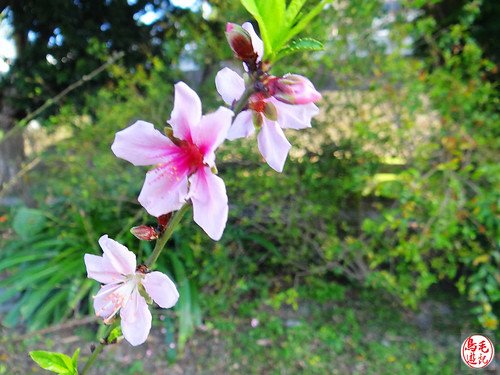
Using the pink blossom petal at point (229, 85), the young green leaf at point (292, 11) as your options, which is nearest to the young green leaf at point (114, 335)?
the pink blossom petal at point (229, 85)

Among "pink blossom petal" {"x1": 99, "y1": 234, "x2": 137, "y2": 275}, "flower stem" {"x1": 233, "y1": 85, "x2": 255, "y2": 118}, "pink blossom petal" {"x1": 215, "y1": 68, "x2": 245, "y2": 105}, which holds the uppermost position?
"flower stem" {"x1": 233, "y1": 85, "x2": 255, "y2": 118}

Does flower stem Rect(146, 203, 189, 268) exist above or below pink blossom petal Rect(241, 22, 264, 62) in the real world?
below

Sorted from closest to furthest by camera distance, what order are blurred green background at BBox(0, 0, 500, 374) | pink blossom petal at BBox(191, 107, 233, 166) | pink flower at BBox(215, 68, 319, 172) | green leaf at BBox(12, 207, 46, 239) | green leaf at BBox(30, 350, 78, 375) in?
pink blossom petal at BBox(191, 107, 233, 166) < pink flower at BBox(215, 68, 319, 172) < green leaf at BBox(30, 350, 78, 375) < blurred green background at BBox(0, 0, 500, 374) < green leaf at BBox(12, 207, 46, 239)

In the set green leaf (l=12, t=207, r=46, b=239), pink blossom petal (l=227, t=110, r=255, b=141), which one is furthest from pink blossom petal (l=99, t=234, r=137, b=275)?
green leaf (l=12, t=207, r=46, b=239)

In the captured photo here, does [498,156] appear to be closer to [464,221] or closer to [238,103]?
[464,221]

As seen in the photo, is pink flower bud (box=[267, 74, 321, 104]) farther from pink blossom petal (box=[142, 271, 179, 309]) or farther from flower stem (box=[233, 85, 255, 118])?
pink blossom petal (box=[142, 271, 179, 309])

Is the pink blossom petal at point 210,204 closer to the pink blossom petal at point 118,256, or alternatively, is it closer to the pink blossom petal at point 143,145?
the pink blossom petal at point 143,145
